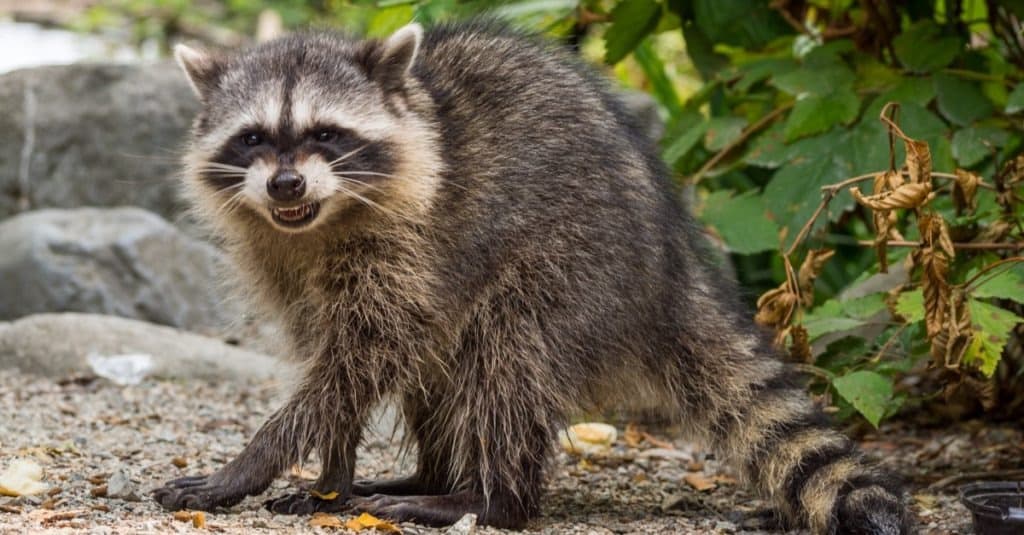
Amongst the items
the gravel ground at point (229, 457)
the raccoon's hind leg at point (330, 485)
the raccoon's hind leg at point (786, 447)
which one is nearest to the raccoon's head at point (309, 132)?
the raccoon's hind leg at point (330, 485)

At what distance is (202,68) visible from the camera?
169 inches

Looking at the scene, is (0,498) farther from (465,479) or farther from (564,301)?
(564,301)

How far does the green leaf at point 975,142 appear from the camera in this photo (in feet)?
15.1

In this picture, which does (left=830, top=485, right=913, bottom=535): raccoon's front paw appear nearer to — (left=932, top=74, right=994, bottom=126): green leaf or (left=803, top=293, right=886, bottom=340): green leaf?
(left=803, top=293, right=886, bottom=340): green leaf

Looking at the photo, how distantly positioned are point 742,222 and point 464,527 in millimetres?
1733

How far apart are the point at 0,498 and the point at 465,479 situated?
139 centimetres

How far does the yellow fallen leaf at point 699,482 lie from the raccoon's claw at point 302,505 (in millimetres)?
1344

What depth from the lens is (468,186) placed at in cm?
417

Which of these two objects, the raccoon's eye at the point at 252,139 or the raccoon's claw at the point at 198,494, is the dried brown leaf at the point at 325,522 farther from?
the raccoon's eye at the point at 252,139

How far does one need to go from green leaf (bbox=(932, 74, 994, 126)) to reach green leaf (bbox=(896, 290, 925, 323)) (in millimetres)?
850

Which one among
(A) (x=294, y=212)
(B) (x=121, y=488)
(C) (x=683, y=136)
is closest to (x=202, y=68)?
(A) (x=294, y=212)

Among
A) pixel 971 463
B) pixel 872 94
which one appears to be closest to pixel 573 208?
pixel 872 94

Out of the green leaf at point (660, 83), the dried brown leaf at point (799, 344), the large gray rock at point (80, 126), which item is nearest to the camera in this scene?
the dried brown leaf at point (799, 344)

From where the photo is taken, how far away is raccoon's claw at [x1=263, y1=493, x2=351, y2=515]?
13.3 feet
